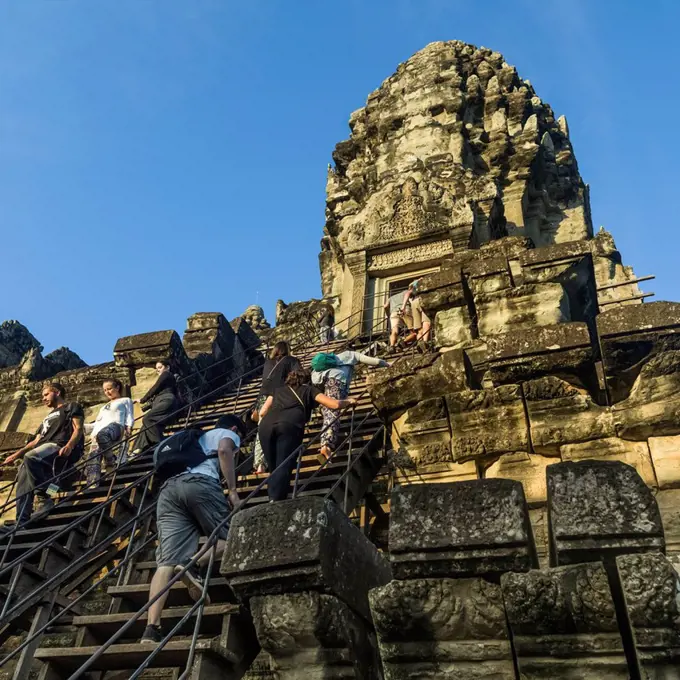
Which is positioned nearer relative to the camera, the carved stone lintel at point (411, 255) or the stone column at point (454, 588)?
the stone column at point (454, 588)

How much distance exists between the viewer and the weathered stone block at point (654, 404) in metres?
4.80

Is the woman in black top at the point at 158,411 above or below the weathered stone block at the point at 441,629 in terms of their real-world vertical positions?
above

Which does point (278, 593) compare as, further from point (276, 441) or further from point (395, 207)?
point (395, 207)

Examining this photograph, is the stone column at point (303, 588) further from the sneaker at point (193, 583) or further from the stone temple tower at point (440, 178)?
the stone temple tower at point (440, 178)

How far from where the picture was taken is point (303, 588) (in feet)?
11.0

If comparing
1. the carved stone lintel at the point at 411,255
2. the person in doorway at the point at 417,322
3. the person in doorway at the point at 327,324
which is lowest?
the person in doorway at the point at 417,322

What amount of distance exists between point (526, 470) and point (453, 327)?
1.81m

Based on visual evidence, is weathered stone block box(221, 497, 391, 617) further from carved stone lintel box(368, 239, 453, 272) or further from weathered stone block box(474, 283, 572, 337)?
carved stone lintel box(368, 239, 453, 272)

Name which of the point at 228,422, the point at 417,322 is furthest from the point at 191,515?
the point at 417,322

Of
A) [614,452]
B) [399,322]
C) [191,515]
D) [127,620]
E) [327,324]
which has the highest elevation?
[327,324]

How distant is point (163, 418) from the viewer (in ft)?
27.4

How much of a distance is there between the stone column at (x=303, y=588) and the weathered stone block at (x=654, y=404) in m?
2.41

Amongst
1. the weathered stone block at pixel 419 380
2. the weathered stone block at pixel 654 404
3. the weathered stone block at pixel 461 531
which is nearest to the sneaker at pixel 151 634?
the weathered stone block at pixel 461 531

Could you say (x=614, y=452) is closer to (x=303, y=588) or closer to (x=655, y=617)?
(x=655, y=617)
